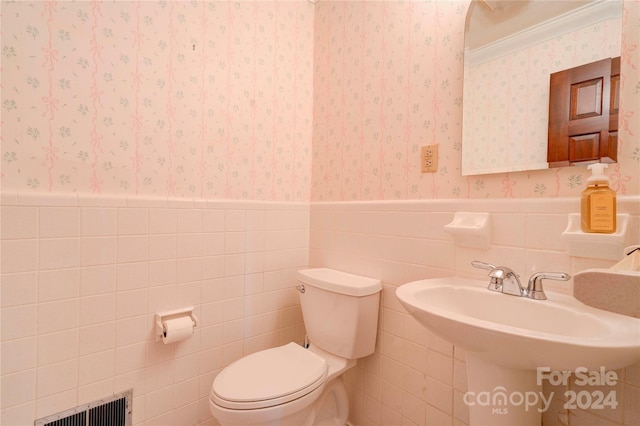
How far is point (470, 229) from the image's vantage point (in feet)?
3.31

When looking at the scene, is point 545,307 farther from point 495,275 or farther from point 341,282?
point 341,282

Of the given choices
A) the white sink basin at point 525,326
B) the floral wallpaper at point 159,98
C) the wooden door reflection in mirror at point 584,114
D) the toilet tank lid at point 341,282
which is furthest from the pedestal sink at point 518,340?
the floral wallpaper at point 159,98

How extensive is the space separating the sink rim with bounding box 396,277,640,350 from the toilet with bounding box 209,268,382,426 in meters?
0.35

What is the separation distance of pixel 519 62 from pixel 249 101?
3.77 ft

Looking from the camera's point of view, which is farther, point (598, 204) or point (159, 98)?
point (159, 98)

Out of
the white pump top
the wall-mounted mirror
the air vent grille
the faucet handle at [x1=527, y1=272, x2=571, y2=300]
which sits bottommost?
the air vent grille

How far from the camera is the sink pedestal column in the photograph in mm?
776

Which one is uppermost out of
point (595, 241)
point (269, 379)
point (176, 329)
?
point (595, 241)

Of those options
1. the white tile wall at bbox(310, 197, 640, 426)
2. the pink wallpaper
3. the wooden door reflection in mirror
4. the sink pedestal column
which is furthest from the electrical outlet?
the sink pedestal column

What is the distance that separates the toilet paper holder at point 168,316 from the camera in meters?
1.22

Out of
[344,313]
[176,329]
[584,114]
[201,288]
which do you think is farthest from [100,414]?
[584,114]

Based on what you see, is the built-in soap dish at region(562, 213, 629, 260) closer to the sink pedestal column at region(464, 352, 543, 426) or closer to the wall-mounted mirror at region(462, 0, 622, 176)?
the wall-mounted mirror at region(462, 0, 622, 176)

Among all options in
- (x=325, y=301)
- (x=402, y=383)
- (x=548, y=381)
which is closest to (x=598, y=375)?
(x=548, y=381)

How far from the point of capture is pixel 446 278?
1.09 meters
